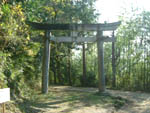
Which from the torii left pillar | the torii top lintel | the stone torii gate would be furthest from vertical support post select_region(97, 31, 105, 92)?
the torii left pillar

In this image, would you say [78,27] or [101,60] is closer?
[78,27]

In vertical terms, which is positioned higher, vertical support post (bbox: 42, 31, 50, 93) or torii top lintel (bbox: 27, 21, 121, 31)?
torii top lintel (bbox: 27, 21, 121, 31)

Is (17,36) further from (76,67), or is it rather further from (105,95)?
(76,67)

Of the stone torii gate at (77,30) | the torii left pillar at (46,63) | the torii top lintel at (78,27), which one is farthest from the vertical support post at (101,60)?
the torii left pillar at (46,63)

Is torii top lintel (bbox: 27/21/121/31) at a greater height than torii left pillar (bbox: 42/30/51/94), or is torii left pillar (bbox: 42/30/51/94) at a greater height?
torii top lintel (bbox: 27/21/121/31)

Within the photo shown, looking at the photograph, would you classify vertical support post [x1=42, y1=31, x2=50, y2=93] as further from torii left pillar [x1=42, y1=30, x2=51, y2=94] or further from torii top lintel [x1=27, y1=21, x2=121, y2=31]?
torii top lintel [x1=27, y1=21, x2=121, y2=31]

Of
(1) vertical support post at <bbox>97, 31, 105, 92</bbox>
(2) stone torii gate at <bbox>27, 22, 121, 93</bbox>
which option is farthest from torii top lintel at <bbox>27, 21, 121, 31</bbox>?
(1) vertical support post at <bbox>97, 31, 105, 92</bbox>

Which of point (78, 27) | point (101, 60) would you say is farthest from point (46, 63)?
point (101, 60)

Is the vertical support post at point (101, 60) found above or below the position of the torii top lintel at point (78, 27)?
below

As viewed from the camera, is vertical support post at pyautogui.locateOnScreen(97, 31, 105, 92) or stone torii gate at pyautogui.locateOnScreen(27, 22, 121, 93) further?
vertical support post at pyautogui.locateOnScreen(97, 31, 105, 92)

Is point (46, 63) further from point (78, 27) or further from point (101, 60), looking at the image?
point (101, 60)

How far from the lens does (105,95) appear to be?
29.4 feet

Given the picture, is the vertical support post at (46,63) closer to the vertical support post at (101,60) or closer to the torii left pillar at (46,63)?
the torii left pillar at (46,63)

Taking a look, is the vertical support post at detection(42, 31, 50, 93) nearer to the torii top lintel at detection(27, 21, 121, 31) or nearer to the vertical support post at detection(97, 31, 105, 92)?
the torii top lintel at detection(27, 21, 121, 31)
